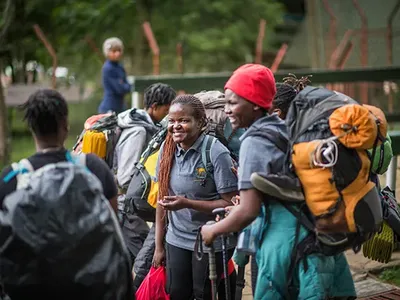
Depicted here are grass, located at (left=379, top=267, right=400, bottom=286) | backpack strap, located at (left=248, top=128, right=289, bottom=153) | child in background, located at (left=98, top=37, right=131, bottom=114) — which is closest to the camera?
backpack strap, located at (left=248, top=128, right=289, bottom=153)

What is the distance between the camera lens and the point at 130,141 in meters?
5.21

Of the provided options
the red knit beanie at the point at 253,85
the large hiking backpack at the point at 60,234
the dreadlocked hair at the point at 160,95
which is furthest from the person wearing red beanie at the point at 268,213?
the dreadlocked hair at the point at 160,95

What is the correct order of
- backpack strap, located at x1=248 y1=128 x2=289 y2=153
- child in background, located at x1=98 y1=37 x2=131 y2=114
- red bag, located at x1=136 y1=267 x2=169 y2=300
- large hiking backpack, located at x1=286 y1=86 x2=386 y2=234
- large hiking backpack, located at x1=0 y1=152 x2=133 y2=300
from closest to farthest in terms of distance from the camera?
large hiking backpack, located at x1=0 y1=152 x2=133 y2=300, large hiking backpack, located at x1=286 y1=86 x2=386 y2=234, backpack strap, located at x1=248 y1=128 x2=289 y2=153, red bag, located at x1=136 y1=267 x2=169 y2=300, child in background, located at x1=98 y1=37 x2=131 y2=114

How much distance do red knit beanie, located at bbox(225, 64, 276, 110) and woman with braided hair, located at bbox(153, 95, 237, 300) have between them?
86 centimetres

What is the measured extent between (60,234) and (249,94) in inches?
47.3

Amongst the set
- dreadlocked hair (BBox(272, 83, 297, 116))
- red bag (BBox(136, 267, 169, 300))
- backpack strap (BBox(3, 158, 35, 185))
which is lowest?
red bag (BBox(136, 267, 169, 300))

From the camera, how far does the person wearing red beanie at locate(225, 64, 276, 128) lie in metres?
3.47

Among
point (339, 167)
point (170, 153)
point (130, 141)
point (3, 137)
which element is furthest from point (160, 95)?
point (3, 137)

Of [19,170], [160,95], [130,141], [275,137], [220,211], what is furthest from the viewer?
[160,95]

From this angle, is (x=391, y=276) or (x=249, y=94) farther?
(x=391, y=276)

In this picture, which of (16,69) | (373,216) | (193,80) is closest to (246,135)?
(373,216)

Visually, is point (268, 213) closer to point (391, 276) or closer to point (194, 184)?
point (194, 184)

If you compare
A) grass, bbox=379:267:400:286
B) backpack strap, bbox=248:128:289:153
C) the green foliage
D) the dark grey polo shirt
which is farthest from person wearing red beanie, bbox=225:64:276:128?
the green foliage

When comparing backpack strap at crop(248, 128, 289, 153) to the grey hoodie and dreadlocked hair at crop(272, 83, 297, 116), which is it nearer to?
dreadlocked hair at crop(272, 83, 297, 116)
